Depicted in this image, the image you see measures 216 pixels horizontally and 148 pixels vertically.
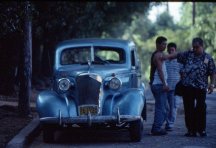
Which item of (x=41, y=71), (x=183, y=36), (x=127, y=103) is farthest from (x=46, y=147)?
(x=183, y=36)

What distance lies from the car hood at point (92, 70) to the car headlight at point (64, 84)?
153mm

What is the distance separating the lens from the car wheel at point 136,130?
1083 cm

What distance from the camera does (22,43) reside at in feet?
47.7

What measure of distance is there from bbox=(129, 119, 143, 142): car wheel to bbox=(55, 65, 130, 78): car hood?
1.01 m

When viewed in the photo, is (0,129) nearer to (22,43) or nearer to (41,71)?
(22,43)

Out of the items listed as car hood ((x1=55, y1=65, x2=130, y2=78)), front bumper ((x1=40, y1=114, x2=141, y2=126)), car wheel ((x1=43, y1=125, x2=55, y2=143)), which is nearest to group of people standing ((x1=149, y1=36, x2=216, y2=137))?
car hood ((x1=55, y1=65, x2=130, y2=78))

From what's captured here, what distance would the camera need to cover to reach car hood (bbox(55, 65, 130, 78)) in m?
11.1

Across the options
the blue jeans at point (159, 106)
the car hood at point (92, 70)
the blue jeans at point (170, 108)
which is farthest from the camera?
the blue jeans at point (170, 108)

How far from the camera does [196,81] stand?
11297mm

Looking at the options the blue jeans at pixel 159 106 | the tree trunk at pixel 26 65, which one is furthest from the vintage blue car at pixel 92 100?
the tree trunk at pixel 26 65

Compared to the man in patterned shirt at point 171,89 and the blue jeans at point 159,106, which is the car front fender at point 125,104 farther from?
the man in patterned shirt at point 171,89

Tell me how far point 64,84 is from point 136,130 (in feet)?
4.86

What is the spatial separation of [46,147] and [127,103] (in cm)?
154

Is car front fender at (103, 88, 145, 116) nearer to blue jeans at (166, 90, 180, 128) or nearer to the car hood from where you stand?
the car hood
